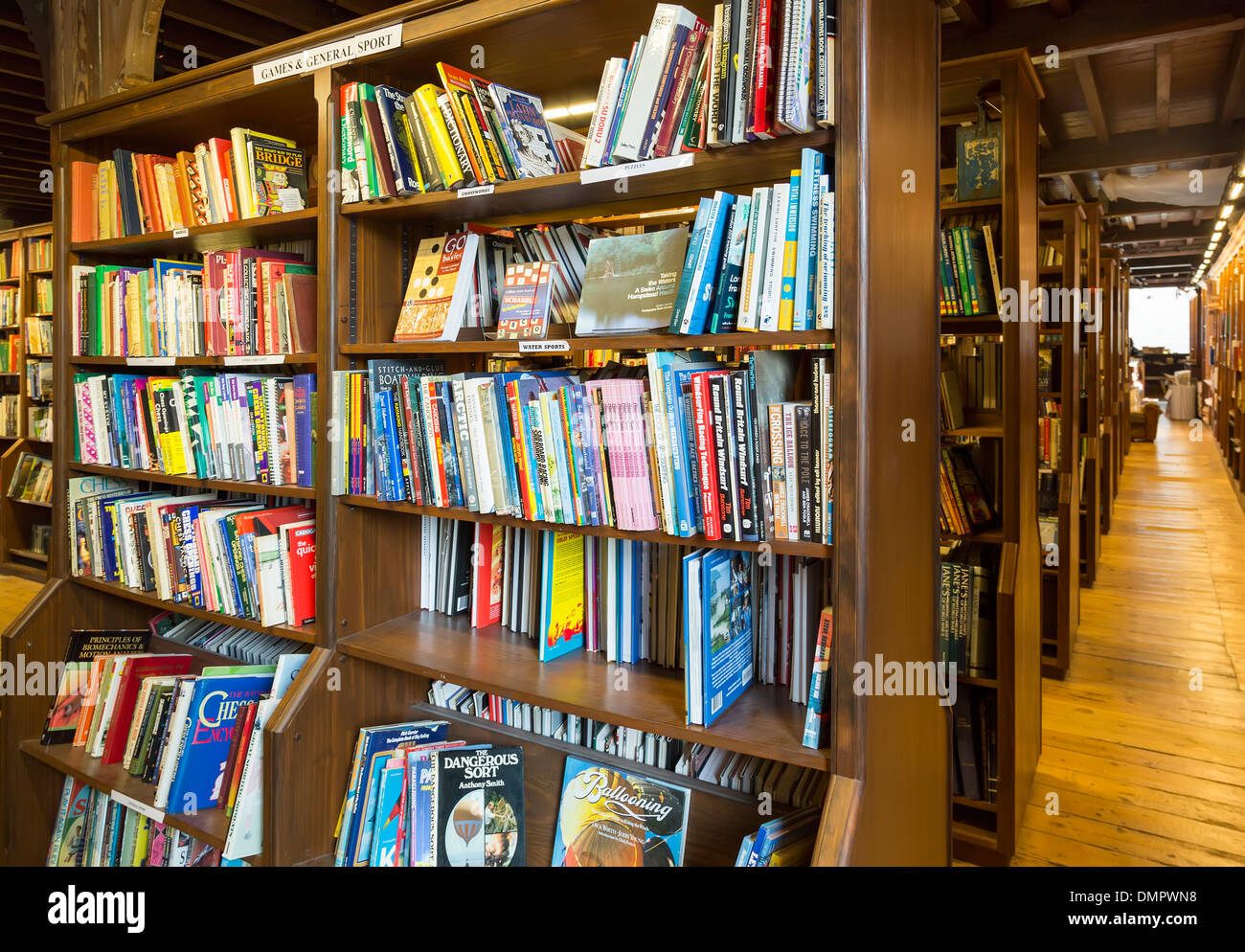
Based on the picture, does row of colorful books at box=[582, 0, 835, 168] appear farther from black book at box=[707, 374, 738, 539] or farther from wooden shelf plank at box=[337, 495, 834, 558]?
wooden shelf plank at box=[337, 495, 834, 558]

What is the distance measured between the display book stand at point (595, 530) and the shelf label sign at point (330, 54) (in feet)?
0.07

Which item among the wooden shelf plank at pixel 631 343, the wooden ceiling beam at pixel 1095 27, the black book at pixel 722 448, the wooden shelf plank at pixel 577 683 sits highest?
the wooden ceiling beam at pixel 1095 27

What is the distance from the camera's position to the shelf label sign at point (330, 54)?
6.17 ft

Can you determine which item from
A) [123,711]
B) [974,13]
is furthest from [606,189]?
[974,13]

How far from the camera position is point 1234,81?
451 centimetres

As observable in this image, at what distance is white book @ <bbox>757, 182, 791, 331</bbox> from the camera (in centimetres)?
145

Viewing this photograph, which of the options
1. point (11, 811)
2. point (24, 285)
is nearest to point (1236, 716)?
point (11, 811)

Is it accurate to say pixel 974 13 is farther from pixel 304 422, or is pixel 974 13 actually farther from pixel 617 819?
pixel 617 819

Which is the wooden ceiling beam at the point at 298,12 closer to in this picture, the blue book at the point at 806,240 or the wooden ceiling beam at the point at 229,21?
the wooden ceiling beam at the point at 229,21

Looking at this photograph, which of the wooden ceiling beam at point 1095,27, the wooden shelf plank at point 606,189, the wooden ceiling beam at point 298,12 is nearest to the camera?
the wooden shelf plank at point 606,189

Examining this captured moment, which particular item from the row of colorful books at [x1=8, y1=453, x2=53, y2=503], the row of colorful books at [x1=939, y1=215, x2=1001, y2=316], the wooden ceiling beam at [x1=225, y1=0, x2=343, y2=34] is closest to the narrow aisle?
the row of colorful books at [x1=939, y1=215, x2=1001, y2=316]

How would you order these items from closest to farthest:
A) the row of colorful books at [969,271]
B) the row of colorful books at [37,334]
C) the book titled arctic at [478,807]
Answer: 1. the book titled arctic at [478,807]
2. the row of colorful books at [969,271]
3. the row of colorful books at [37,334]

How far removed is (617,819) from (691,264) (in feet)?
4.02

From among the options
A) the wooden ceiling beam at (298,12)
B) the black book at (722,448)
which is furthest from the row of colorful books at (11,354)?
the black book at (722,448)
